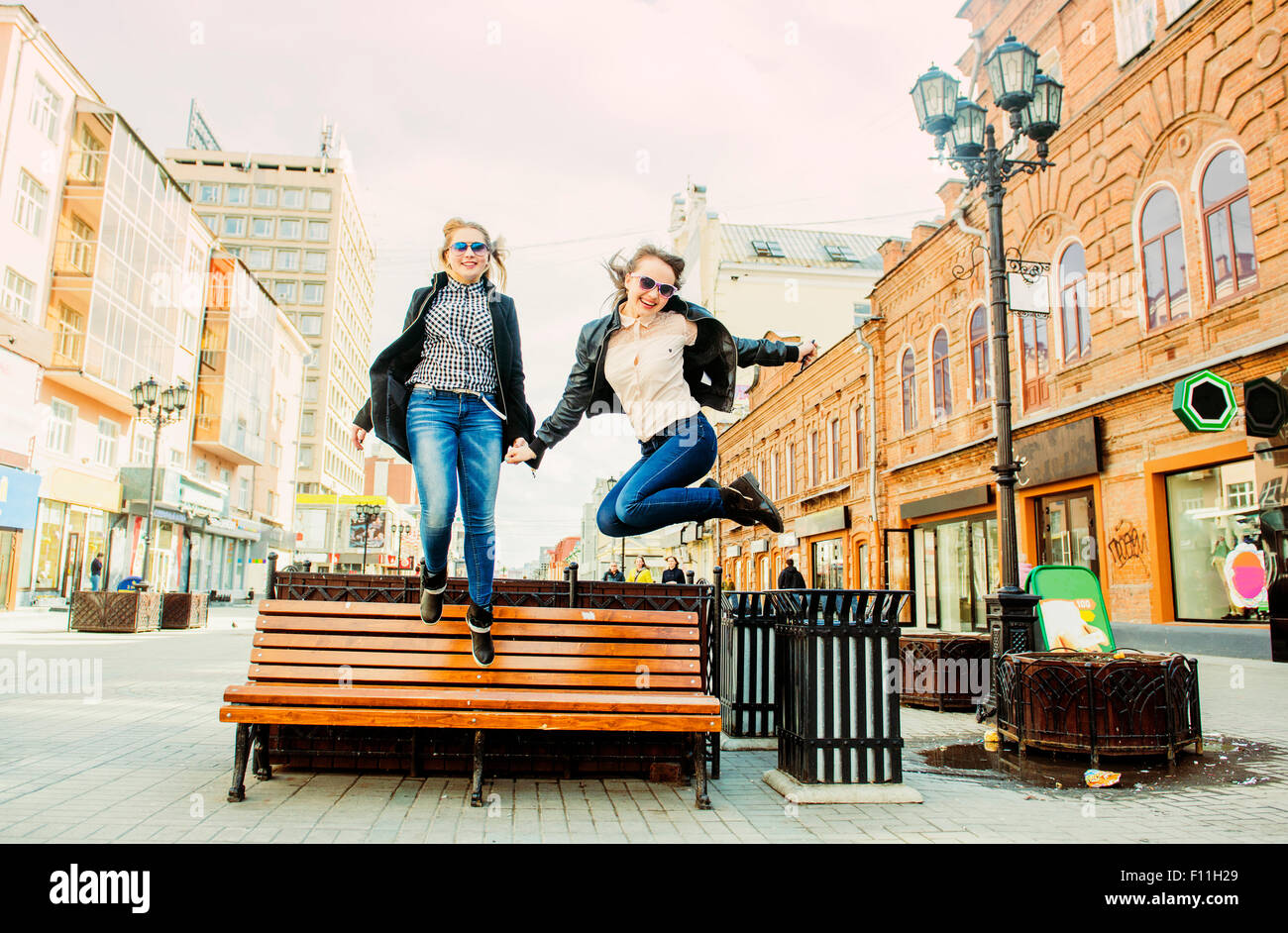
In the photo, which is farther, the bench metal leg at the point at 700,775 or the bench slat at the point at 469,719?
the bench metal leg at the point at 700,775

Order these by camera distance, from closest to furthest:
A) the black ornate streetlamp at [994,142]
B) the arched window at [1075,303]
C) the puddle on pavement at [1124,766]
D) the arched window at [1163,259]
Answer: the puddle on pavement at [1124,766]
the black ornate streetlamp at [994,142]
the arched window at [1163,259]
the arched window at [1075,303]

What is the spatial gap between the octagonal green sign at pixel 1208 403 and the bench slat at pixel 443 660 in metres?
11.5

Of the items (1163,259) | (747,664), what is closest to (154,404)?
(747,664)

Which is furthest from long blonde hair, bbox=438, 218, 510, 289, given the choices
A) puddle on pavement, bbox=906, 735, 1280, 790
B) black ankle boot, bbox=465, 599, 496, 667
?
puddle on pavement, bbox=906, 735, 1280, 790

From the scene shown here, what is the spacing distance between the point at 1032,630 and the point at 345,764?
20.1 feet

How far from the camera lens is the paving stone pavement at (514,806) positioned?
3.88 metres

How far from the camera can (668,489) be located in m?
4.18

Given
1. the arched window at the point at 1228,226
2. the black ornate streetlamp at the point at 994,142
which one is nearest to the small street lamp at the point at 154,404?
the black ornate streetlamp at the point at 994,142

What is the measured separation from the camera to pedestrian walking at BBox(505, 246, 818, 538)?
4.20 m

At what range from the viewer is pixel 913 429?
78.6ft

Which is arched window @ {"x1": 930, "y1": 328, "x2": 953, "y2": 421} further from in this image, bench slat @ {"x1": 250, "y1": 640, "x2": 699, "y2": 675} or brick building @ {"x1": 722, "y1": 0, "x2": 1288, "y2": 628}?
bench slat @ {"x1": 250, "y1": 640, "x2": 699, "y2": 675}

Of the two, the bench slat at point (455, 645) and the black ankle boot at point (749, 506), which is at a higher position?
the black ankle boot at point (749, 506)

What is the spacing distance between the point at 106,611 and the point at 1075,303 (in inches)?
849

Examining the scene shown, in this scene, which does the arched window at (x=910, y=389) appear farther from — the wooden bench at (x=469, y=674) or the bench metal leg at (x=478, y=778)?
the bench metal leg at (x=478, y=778)
